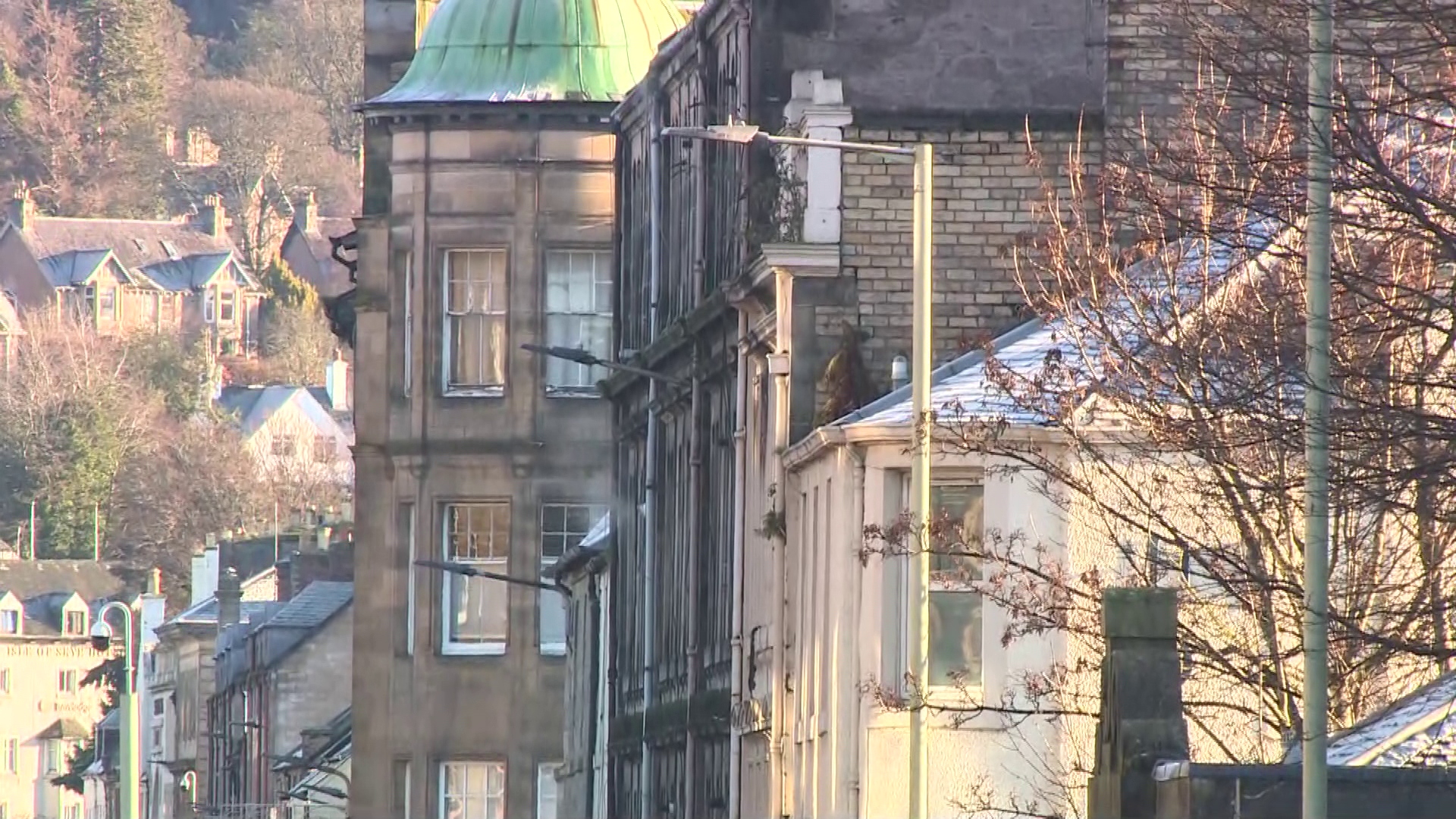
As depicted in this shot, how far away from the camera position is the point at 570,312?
61.7m

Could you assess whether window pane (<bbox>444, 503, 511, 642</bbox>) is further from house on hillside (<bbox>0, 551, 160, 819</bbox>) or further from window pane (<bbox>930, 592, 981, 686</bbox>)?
house on hillside (<bbox>0, 551, 160, 819</bbox>)

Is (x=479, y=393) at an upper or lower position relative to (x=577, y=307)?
lower

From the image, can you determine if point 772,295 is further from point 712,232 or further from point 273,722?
point 273,722

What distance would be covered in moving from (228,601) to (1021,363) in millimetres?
67397

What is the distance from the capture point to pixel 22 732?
19500 cm

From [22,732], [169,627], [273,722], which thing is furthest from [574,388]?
[22,732]

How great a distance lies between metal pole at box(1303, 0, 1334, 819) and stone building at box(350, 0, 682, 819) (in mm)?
35762

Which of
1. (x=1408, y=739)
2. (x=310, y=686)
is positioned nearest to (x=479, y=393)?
(x=310, y=686)

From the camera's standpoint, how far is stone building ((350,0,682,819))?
61.6 meters

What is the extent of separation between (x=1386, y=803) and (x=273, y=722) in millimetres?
67247

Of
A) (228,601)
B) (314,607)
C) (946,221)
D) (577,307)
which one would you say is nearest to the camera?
(946,221)

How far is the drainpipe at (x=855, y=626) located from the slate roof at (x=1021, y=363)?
16.0 inches

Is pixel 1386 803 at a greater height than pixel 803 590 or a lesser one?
lesser

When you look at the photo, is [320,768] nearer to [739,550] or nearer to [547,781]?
[547,781]
